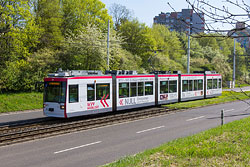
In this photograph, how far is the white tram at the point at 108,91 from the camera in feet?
57.1

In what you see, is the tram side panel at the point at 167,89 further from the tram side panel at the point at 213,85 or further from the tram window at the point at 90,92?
the tram window at the point at 90,92

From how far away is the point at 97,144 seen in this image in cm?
1249

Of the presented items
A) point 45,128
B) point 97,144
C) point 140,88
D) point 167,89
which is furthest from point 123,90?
point 97,144

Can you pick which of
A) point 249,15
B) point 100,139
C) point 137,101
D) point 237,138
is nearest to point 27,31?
point 137,101

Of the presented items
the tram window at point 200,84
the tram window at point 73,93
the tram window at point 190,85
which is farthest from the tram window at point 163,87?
the tram window at point 73,93

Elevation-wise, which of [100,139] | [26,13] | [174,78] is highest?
[26,13]

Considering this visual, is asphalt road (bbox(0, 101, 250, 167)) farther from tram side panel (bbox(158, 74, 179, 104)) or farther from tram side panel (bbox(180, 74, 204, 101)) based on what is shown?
tram side panel (bbox(180, 74, 204, 101))

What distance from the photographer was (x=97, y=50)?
34.3m

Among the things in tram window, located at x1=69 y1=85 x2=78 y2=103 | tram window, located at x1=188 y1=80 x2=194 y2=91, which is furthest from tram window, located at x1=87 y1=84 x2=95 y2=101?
tram window, located at x1=188 y1=80 x2=194 y2=91

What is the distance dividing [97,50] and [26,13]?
8.78 metres

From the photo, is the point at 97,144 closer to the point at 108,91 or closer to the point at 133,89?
the point at 108,91

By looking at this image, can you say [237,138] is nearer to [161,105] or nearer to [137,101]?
[137,101]

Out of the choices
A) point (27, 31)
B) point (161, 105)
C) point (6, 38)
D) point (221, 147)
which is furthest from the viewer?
point (27, 31)

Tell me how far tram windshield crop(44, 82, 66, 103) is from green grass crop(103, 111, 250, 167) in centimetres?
865
